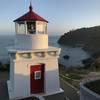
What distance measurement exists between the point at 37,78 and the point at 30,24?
255 cm

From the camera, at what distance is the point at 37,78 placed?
1225cm

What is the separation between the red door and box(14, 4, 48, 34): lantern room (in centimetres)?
165

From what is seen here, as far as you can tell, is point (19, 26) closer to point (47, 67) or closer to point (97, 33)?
point (47, 67)

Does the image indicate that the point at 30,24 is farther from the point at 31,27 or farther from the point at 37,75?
the point at 37,75

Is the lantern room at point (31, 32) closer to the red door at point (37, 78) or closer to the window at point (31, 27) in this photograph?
the window at point (31, 27)

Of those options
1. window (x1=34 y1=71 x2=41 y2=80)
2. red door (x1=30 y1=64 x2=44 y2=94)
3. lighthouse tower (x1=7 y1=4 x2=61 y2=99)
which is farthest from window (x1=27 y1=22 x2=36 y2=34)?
window (x1=34 y1=71 x2=41 y2=80)

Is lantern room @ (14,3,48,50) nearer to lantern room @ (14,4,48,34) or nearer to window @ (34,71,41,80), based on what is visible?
lantern room @ (14,4,48,34)

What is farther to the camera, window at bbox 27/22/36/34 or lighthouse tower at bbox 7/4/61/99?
window at bbox 27/22/36/34

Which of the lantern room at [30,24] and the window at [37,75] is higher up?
Result: the lantern room at [30,24]

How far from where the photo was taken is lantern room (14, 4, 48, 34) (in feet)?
39.3

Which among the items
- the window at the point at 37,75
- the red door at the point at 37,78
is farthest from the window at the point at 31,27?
the window at the point at 37,75

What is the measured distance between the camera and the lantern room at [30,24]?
12.0 metres

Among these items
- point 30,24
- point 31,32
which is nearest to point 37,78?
point 31,32

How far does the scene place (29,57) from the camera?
11.8 m
